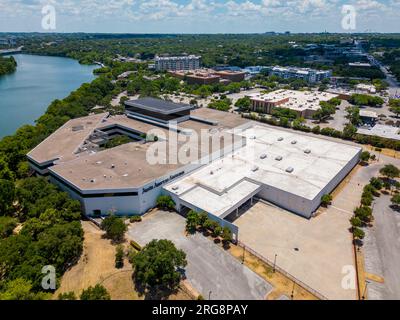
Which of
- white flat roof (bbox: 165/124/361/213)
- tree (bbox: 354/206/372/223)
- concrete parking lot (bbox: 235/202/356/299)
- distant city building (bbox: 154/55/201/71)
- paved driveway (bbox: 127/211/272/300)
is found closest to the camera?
paved driveway (bbox: 127/211/272/300)

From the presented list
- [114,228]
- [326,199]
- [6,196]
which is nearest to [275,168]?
[326,199]

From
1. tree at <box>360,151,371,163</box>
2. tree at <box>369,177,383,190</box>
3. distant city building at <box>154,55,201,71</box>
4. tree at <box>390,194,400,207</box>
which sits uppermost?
distant city building at <box>154,55,201,71</box>

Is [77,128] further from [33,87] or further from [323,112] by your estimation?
[33,87]

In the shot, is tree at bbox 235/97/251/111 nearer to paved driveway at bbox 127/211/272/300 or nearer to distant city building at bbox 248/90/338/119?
distant city building at bbox 248/90/338/119

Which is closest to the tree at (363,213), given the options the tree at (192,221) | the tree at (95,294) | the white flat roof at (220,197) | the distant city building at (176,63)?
the white flat roof at (220,197)

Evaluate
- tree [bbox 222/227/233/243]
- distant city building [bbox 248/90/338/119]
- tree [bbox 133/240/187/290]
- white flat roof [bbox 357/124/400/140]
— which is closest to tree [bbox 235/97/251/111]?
distant city building [bbox 248/90/338/119]

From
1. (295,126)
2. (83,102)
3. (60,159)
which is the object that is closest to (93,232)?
(60,159)
